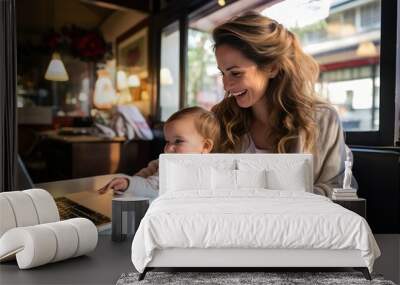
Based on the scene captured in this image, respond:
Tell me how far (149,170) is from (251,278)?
1.71m

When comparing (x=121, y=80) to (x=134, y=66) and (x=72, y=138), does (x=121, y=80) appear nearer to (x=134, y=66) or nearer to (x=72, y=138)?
(x=134, y=66)

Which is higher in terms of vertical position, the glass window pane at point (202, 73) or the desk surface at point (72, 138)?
the glass window pane at point (202, 73)

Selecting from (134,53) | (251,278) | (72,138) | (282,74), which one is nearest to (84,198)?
(72,138)

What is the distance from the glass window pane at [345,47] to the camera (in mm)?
4156

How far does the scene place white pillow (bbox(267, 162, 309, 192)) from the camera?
13.5 ft

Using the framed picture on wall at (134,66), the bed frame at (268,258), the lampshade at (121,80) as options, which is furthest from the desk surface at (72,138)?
the bed frame at (268,258)

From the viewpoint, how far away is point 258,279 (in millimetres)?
3176

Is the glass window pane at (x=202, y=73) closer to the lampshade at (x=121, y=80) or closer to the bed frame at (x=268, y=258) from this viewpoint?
the lampshade at (x=121, y=80)

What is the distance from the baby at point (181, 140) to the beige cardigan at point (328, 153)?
1.24 feet

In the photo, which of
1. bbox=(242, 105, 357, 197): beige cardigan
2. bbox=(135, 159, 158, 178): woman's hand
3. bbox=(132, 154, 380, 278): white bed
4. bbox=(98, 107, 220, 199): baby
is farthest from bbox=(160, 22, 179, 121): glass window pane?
bbox=(132, 154, 380, 278): white bed

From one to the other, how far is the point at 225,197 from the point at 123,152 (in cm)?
136

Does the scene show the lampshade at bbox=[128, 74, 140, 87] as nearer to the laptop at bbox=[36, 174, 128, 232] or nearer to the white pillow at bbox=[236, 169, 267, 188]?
the laptop at bbox=[36, 174, 128, 232]

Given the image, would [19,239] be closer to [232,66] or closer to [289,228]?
[289,228]

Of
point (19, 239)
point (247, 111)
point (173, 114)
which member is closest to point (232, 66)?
point (247, 111)
